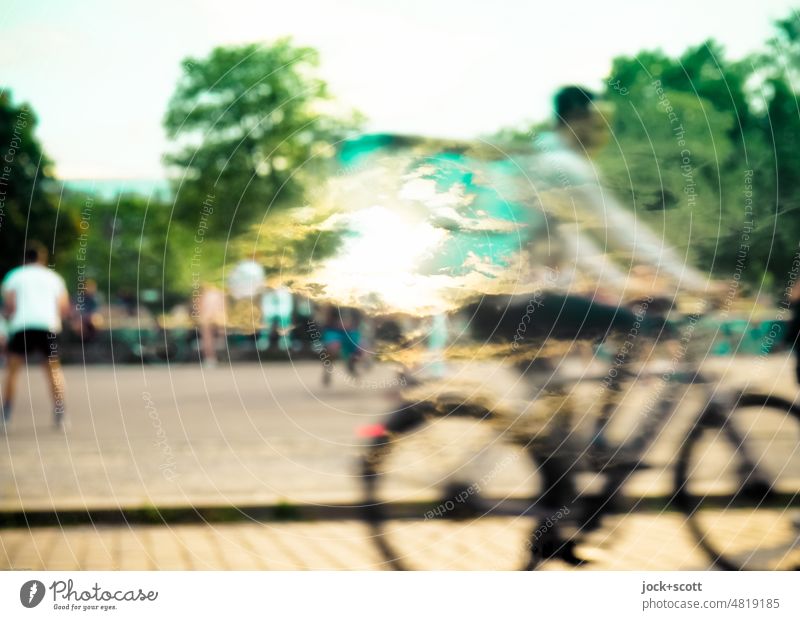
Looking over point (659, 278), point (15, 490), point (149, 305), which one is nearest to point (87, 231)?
point (149, 305)

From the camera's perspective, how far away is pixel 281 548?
408cm

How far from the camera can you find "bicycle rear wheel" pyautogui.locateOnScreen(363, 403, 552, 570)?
392cm

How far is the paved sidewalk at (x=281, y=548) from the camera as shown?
12.8ft

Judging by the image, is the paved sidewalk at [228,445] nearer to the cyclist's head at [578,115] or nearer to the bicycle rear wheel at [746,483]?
the bicycle rear wheel at [746,483]

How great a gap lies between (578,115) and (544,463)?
4.64 ft

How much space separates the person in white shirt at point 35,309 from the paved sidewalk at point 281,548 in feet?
3.02

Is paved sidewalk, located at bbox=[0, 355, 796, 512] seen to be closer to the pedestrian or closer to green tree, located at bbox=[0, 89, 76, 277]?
the pedestrian

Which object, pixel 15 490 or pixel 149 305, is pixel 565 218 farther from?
pixel 15 490

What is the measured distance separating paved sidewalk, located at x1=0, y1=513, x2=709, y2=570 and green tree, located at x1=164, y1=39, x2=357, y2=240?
1358mm

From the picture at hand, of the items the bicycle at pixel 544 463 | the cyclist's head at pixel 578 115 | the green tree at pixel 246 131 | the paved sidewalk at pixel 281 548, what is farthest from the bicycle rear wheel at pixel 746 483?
the green tree at pixel 246 131

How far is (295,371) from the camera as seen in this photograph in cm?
391

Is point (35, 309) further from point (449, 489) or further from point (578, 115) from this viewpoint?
point (578, 115)

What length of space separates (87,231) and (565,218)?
1.90 m
